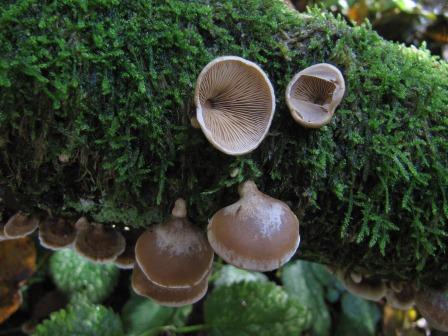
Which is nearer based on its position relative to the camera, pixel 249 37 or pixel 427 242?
pixel 249 37

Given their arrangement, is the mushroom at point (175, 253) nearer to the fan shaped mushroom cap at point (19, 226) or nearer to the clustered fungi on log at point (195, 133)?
the clustered fungi on log at point (195, 133)

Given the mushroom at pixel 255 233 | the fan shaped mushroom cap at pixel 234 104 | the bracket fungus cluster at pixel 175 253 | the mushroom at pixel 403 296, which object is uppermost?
the fan shaped mushroom cap at pixel 234 104

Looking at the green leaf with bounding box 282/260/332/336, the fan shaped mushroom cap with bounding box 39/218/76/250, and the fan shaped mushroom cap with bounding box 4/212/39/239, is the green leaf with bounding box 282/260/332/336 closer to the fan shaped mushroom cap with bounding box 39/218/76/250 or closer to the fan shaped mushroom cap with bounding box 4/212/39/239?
the fan shaped mushroom cap with bounding box 39/218/76/250

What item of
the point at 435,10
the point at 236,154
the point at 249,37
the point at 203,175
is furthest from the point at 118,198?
the point at 435,10

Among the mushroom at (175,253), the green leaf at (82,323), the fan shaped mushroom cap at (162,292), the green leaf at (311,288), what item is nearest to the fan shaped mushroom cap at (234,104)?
the mushroom at (175,253)

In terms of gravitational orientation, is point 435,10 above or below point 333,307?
above

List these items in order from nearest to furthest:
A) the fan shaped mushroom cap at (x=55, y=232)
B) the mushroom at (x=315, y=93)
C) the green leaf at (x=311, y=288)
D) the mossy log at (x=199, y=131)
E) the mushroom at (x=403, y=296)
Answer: the mossy log at (x=199, y=131) < the mushroom at (x=315, y=93) < the fan shaped mushroom cap at (x=55, y=232) < the mushroom at (x=403, y=296) < the green leaf at (x=311, y=288)

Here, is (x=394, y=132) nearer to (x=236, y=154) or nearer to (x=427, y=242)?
(x=427, y=242)
